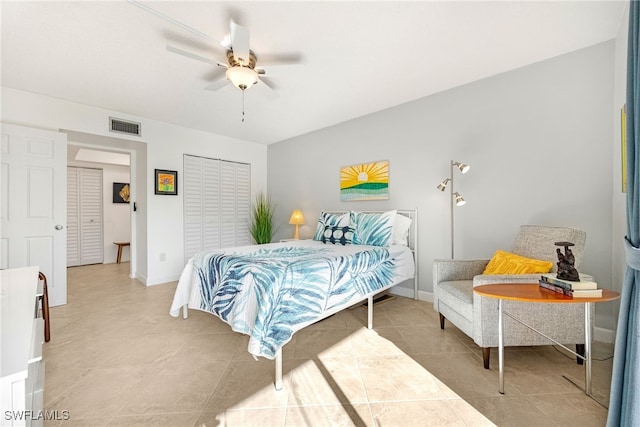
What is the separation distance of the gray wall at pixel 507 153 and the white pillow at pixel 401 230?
0.17m

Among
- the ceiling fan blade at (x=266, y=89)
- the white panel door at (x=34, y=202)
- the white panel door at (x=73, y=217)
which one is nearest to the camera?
the ceiling fan blade at (x=266, y=89)

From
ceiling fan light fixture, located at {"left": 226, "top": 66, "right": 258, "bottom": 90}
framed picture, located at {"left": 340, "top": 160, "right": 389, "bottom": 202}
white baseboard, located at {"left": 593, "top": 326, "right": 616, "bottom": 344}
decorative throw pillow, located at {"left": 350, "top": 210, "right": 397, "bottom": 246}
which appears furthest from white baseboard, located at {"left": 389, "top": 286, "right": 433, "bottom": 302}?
ceiling fan light fixture, located at {"left": 226, "top": 66, "right": 258, "bottom": 90}

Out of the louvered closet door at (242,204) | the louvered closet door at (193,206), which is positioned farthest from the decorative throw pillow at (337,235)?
the louvered closet door at (193,206)

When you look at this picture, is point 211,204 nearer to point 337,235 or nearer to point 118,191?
point 337,235

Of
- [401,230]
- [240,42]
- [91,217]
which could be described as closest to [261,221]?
[401,230]

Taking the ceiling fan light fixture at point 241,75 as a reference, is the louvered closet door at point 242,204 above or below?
below

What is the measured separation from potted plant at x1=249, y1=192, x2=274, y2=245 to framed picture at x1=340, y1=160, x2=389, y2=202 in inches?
64.1

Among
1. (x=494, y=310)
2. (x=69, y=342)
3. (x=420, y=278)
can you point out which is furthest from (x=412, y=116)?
(x=69, y=342)

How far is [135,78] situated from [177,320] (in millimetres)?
2545

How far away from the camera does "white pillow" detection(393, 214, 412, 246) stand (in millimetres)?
3244

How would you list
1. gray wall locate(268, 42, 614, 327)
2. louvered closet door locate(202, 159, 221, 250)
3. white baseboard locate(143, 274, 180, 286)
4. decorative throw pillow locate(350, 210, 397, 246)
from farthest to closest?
louvered closet door locate(202, 159, 221, 250) < white baseboard locate(143, 274, 180, 286) < decorative throw pillow locate(350, 210, 397, 246) < gray wall locate(268, 42, 614, 327)

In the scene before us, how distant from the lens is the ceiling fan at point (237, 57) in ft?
5.95

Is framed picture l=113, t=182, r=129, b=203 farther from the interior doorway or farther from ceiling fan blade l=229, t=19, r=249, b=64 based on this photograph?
ceiling fan blade l=229, t=19, r=249, b=64

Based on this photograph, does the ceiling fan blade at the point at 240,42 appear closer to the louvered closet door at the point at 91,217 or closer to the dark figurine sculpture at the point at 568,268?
the dark figurine sculpture at the point at 568,268
